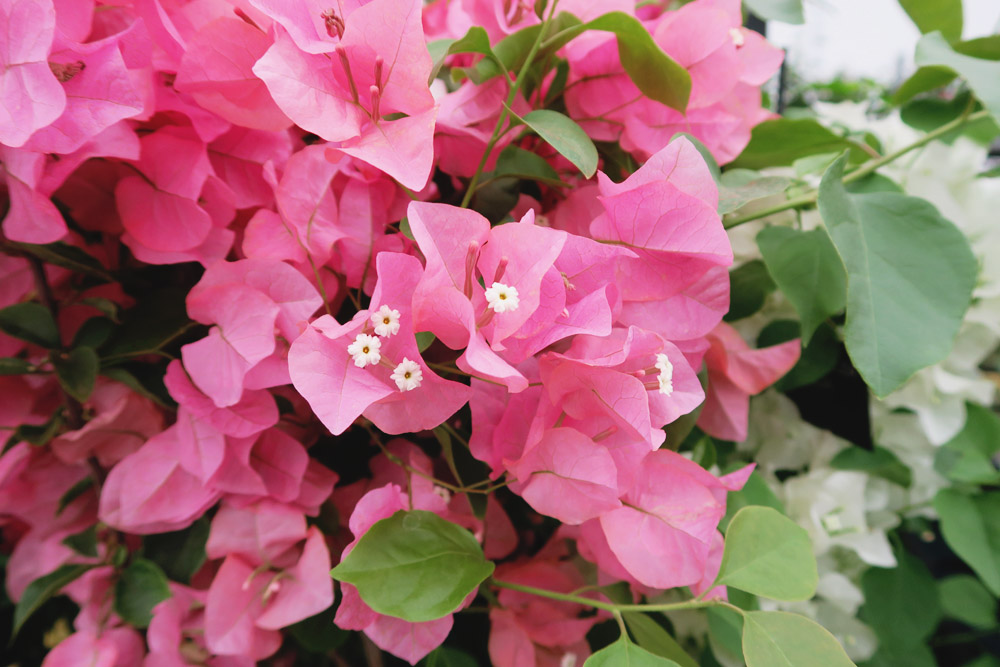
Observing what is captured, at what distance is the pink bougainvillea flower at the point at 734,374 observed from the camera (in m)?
0.34

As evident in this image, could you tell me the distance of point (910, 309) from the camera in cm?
30

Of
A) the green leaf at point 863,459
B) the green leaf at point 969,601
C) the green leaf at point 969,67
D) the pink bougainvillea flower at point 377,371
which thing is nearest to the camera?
the pink bougainvillea flower at point 377,371

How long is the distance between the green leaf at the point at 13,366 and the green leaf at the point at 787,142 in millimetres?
428

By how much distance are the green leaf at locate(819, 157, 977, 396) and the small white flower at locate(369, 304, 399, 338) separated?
0.21 m

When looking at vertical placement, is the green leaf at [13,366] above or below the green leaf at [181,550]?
above

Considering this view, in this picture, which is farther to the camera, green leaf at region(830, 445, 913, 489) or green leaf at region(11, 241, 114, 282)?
green leaf at region(830, 445, 913, 489)

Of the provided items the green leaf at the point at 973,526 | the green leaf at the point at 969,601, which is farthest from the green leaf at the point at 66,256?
the green leaf at the point at 969,601

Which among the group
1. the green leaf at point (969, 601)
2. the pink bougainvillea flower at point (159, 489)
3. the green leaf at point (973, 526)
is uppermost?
the pink bougainvillea flower at point (159, 489)

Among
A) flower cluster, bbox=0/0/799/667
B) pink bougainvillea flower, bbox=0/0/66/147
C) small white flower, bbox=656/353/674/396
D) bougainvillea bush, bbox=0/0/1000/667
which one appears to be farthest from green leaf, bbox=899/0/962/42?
pink bougainvillea flower, bbox=0/0/66/147

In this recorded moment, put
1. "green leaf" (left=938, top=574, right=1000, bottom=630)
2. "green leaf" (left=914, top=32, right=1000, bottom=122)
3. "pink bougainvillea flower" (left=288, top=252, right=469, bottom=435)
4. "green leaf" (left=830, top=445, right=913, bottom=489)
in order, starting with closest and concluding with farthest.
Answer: "pink bougainvillea flower" (left=288, top=252, right=469, bottom=435), "green leaf" (left=914, top=32, right=1000, bottom=122), "green leaf" (left=830, top=445, right=913, bottom=489), "green leaf" (left=938, top=574, right=1000, bottom=630)

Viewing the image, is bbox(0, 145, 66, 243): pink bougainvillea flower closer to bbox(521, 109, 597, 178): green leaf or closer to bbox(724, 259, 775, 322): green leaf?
bbox(521, 109, 597, 178): green leaf

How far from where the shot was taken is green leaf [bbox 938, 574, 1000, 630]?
643mm

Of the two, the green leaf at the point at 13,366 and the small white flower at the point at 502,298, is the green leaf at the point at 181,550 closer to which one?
the green leaf at the point at 13,366

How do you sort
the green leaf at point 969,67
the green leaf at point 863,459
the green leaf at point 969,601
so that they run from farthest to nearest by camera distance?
the green leaf at point 969,601, the green leaf at point 863,459, the green leaf at point 969,67
